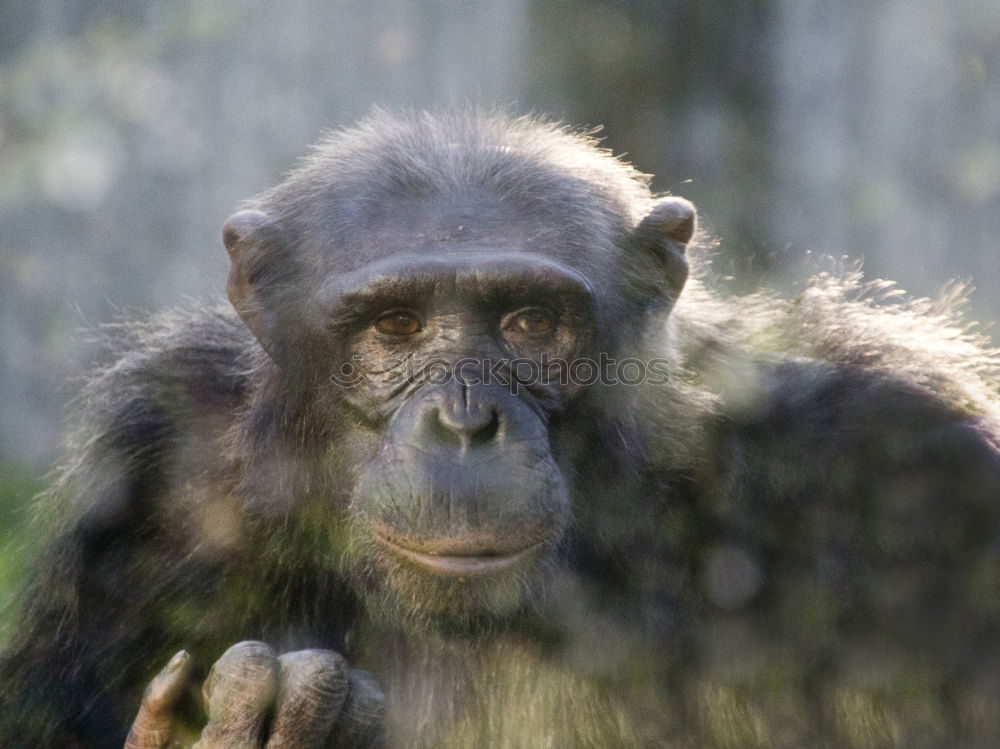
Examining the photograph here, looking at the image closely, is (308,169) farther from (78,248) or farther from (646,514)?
(78,248)

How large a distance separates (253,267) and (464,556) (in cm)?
139

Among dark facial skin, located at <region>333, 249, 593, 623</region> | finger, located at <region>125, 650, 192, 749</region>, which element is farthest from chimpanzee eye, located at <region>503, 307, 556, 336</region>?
finger, located at <region>125, 650, 192, 749</region>

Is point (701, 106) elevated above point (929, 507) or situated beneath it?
situated beneath

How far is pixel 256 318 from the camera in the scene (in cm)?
431

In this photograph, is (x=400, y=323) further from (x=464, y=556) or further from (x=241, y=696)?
(x=241, y=696)

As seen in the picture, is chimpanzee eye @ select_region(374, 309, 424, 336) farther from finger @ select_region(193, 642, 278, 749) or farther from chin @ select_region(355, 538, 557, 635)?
finger @ select_region(193, 642, 278, 749)

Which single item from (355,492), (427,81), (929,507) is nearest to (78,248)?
(427,81)

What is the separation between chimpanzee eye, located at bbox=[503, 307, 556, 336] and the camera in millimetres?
3979

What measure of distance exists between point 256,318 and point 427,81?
4.97 meters

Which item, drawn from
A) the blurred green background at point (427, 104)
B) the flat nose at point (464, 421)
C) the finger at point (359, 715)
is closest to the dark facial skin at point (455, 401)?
the flat nose at point (464, 421)

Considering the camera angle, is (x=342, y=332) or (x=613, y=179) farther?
(x=613, y=179)

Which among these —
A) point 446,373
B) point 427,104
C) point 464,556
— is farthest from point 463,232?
point 427,104

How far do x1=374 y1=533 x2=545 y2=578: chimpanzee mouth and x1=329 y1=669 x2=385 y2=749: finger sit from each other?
549 millimetres

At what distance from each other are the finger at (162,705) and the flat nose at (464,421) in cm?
102
